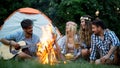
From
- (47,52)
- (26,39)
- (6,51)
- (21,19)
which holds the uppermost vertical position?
(21,19)

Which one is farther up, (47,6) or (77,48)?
(47,6)

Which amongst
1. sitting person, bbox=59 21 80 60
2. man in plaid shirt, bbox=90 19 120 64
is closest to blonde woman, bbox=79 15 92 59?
sitting person, bbox=59 21 80 60

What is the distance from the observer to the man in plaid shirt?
731 centimetres

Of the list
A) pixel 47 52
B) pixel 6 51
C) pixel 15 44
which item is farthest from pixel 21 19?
pixel 47 52

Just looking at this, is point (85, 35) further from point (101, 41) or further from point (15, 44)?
point (15, 44)

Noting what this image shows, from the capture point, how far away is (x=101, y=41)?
24.7ft

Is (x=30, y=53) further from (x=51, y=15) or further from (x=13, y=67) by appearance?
(x=51, y=15)

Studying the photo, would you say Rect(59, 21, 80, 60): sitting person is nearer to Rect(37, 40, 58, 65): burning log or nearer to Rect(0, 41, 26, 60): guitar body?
Rect(0, 41, 26, 60): guitar body

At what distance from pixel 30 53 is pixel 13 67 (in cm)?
223

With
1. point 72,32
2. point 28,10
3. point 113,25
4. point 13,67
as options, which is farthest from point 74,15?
point 13,67

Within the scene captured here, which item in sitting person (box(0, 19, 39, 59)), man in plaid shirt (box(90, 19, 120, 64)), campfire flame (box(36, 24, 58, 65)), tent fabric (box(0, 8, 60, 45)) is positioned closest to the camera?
campfire flame (box(36, 24, 58, 65))

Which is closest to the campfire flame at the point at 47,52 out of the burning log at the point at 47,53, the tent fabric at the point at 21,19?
the burning log at the point at 47,53

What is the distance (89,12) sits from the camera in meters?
12.2

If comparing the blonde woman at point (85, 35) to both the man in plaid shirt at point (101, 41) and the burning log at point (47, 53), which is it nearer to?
the man in plaid shirt at point (101, 41)
